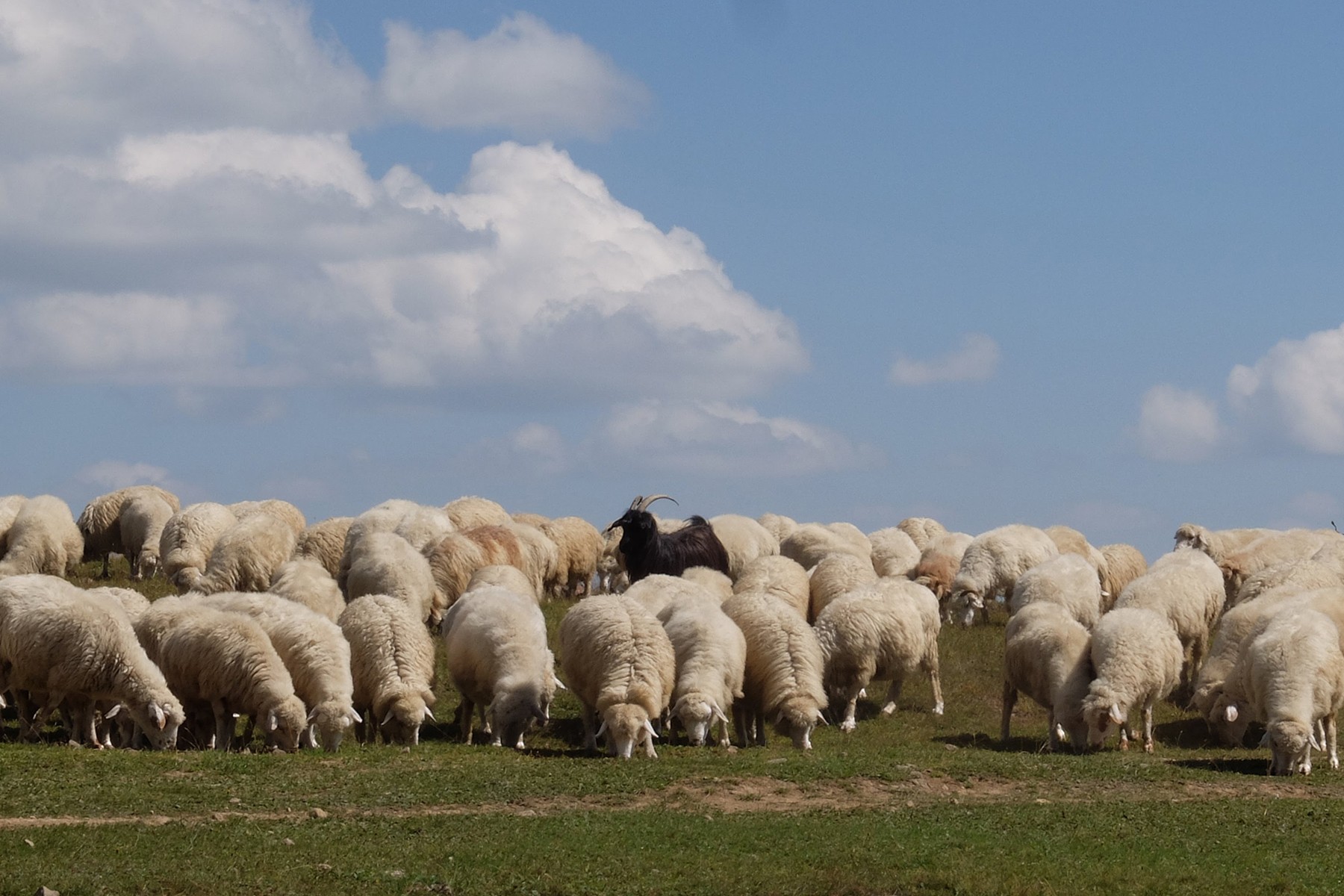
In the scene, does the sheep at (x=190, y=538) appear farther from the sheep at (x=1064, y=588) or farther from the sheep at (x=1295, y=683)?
the sheep at (x=1295, y=683)

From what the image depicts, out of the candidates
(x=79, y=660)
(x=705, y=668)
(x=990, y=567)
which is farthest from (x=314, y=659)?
(x=990, y=567)

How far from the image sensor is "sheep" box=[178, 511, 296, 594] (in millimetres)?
27516

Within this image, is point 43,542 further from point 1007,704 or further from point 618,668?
point 1007,704

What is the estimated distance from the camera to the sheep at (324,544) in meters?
29.5

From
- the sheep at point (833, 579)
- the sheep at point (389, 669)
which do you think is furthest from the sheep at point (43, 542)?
the sheep at point (833, 579)

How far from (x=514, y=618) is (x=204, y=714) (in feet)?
12.4

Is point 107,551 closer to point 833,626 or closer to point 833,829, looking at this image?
point 833,626

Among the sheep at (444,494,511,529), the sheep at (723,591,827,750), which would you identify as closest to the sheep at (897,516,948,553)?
the sheep at (444,494,511,529)

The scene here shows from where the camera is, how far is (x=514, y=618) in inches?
765

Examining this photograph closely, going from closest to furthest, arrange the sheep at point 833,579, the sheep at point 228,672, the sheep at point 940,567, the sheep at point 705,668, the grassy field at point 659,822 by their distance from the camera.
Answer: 1. the grassy field at point 659,822
2. the sheep at point 228,672
3. the sheep at point 705,668
4. the sheep at point 833,579
5. the sheep at point 940,567

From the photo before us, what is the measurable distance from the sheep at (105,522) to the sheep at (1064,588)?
18620 mm

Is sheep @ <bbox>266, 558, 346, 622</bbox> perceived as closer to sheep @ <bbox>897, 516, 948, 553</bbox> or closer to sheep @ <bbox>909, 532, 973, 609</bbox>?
sheep @ <bbox>909, 532, 973, 609</bbox>

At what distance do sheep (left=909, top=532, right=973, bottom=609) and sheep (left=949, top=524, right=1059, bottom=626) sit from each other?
180 millimetres

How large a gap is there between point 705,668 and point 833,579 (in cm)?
745
